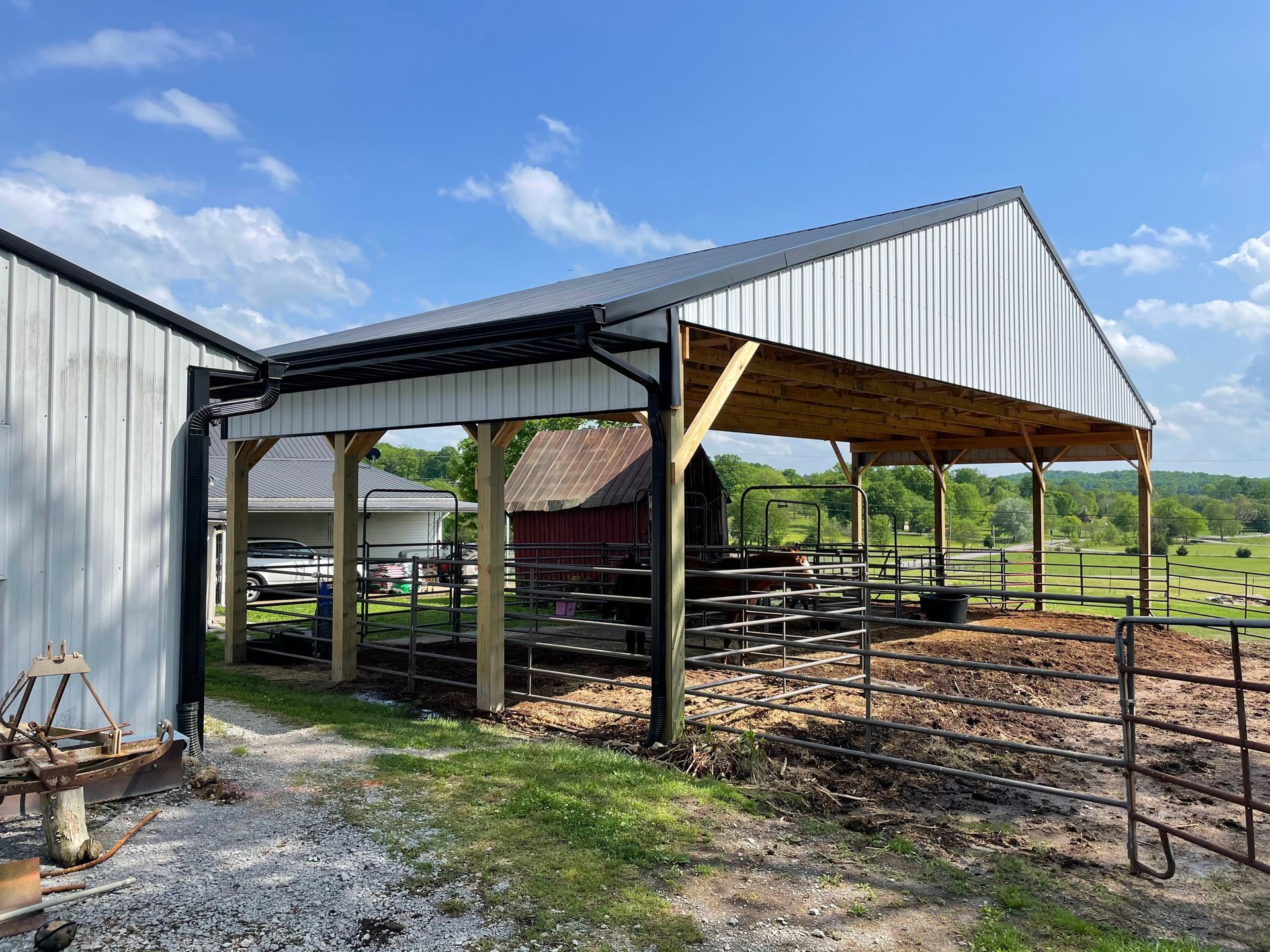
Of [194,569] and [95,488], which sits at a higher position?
[95,488]

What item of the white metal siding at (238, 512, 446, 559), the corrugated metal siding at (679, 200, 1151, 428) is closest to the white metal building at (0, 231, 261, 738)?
the corrugated metal siding at (679, 200, 1151, 428)

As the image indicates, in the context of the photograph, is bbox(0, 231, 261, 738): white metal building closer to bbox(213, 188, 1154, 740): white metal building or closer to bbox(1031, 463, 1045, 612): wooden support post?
bbox(213, 188, 1154, 740): white metal building

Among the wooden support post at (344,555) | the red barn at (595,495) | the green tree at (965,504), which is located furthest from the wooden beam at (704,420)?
the green tree at (965,504)

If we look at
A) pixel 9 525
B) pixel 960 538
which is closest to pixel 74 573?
pixel 9 525

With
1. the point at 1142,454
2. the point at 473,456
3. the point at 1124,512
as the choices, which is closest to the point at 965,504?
the point at 1124,512

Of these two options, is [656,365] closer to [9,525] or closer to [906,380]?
[9,525]

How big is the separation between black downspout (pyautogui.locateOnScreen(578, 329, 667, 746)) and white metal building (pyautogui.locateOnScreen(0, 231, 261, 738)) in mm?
3193

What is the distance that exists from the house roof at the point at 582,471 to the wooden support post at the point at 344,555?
9.49m

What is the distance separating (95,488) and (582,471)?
15.2m

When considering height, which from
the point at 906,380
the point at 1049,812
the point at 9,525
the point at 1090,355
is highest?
the point at 1090,355

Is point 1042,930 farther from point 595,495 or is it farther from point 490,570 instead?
point 595,495

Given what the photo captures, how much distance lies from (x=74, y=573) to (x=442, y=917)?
11.3 ft

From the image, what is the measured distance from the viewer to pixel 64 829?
435cm

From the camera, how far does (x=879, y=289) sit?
941 cm
